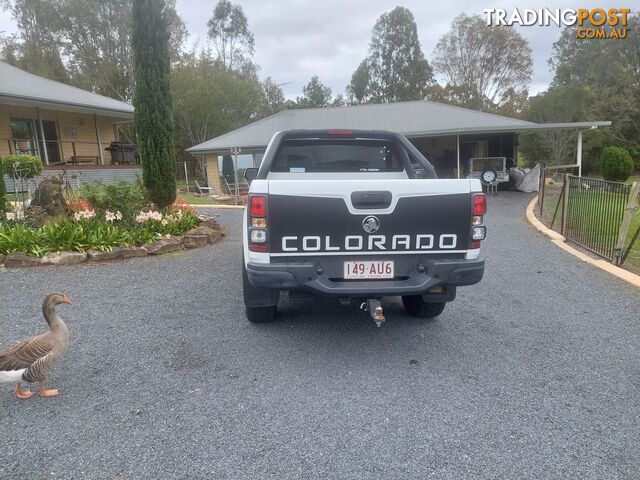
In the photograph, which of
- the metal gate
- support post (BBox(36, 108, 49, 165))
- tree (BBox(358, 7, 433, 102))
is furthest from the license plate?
tree (BBox(358, 7, 433, 102))

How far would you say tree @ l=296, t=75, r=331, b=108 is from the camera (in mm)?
47562

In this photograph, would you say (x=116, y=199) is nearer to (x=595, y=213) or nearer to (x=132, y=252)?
(x=132, y=252)

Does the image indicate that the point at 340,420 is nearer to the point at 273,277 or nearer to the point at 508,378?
the point at 273,277

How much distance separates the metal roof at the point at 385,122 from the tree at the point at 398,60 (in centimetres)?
2356

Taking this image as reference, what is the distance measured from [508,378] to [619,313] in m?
2.14

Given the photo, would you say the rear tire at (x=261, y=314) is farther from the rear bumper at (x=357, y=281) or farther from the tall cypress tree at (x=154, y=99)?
the tall cypress tree at (x=154, y=99)

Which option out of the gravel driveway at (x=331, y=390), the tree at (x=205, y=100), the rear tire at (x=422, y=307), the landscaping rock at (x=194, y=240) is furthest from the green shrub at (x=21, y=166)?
the tree at (x=205, y=100)

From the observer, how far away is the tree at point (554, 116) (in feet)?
83.3

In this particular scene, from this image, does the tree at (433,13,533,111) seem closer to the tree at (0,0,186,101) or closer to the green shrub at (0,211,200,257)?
the tree at (0,0,186,101)

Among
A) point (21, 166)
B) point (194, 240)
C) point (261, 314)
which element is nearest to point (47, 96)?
point (21, 166)

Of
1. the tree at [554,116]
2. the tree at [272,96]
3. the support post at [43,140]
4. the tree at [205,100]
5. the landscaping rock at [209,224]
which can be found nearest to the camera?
the landscaping rock at [209,224]

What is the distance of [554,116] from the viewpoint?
88.7ft

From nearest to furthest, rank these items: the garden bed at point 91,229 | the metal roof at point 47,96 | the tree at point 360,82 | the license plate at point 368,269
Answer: the license plate at point 368,269, the garden bed at point 91,229, the metal roof at point 47,96, the tree at point 360,82

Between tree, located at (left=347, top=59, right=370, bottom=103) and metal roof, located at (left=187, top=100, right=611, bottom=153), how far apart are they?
25221mm
